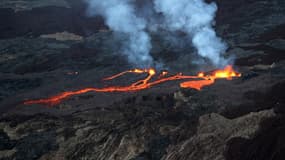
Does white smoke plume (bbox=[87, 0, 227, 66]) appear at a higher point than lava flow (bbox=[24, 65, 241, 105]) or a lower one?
higher

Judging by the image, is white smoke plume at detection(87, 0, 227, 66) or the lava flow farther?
white smoke plume at detection(87, 0, 227, 66)

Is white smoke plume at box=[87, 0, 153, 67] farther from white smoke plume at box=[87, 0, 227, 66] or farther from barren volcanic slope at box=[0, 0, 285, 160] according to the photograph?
barren volcanic slope at box=[0, 0, 285, 160]

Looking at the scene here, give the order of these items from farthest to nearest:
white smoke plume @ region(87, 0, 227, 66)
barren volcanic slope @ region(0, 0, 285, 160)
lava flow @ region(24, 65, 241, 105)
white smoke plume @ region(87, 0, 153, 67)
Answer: white smoke plume @ region(87, 0, 153, 67)
white smoke plume @ region(87, 0, 227, 66)
lava flow @ region(24, 65, 241, 105)
barren volcanic slope @ region(0, 0, 285, 160)

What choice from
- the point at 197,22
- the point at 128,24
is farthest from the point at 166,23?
the point at 197,22

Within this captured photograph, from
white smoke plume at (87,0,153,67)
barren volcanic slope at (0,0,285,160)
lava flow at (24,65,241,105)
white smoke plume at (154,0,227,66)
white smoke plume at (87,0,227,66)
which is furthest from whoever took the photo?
white smoke plume at (87,0,153,67)

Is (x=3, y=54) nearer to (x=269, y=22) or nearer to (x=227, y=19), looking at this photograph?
(x=227, y=19)

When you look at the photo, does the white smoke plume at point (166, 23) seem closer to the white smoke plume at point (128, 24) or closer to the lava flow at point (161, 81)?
the white smoke plume at point (128, 24)

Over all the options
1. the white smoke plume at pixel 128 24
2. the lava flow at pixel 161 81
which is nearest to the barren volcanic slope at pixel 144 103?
the lava flow at pixel 161 81

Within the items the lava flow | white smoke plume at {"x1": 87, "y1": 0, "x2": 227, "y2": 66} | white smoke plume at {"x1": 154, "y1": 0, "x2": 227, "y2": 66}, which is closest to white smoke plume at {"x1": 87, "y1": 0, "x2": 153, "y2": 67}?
white smoke plume at {"x1": 87, "y1": 0, "x2": 227, "y2": 66}
